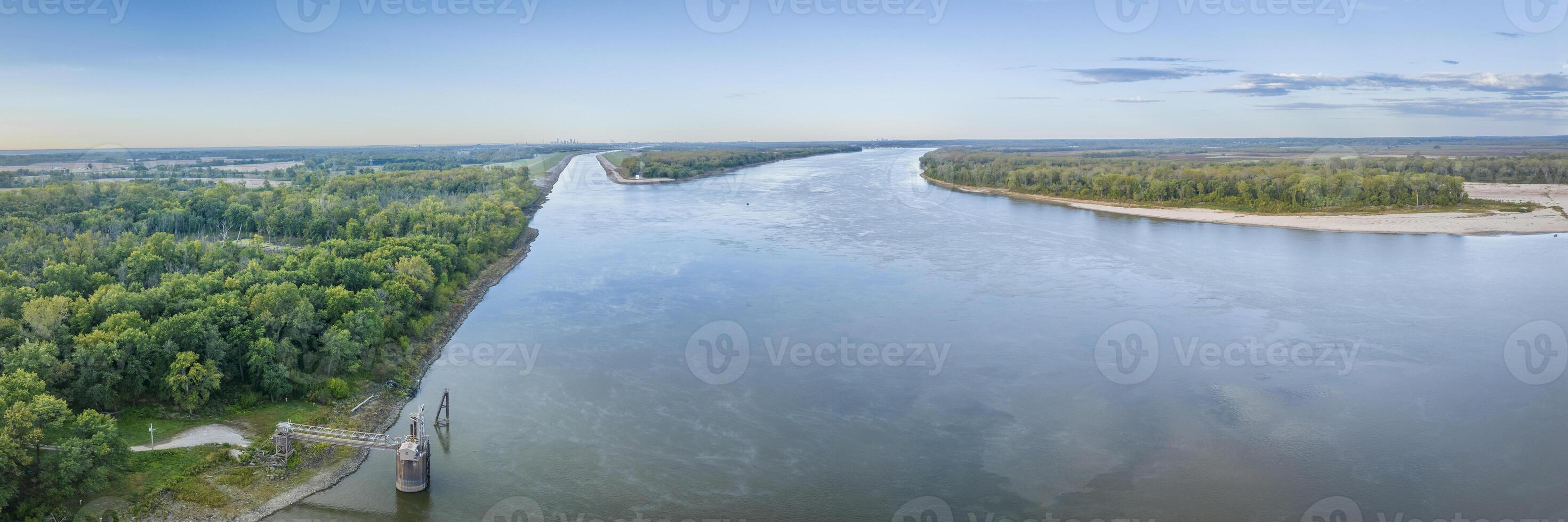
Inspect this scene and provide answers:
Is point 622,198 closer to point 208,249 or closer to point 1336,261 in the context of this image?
point 208,249

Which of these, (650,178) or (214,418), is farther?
(650,178)

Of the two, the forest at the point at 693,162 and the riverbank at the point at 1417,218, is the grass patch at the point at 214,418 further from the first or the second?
the forest at the point at 693,162

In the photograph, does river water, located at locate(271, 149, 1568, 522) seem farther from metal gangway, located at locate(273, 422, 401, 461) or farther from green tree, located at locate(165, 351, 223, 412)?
green tree, located at locate(165, 351, 223, 412)

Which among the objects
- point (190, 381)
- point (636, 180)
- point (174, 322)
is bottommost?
point (190, 381)

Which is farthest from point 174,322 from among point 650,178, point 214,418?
point 650,178

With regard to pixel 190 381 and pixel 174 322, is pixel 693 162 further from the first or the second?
pixel 190 381

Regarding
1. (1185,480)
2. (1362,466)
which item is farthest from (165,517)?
(1362,466)
